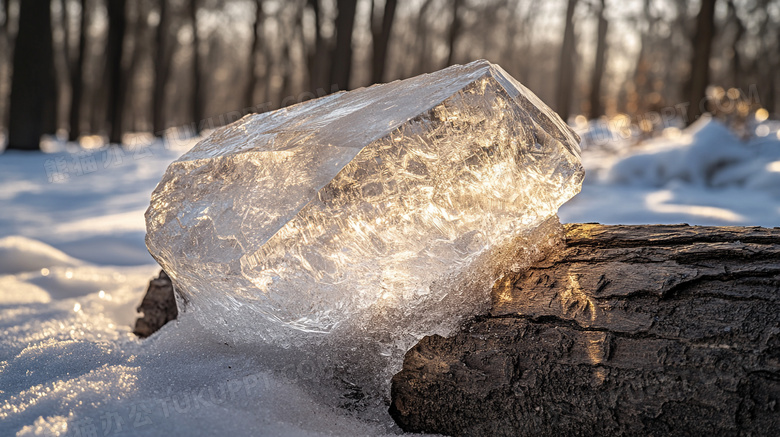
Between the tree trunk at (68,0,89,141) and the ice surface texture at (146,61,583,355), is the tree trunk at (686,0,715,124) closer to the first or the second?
the ice surface texture at (146,61,583,355)

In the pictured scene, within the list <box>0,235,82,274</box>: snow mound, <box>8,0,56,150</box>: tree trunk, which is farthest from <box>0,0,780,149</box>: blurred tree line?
<box>0,235,82,274</box>: snow mound

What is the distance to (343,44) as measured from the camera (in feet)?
30.9

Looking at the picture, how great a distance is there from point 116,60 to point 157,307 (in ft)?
40.1

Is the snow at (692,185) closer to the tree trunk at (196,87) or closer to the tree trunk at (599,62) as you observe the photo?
the tree trunk at (599,62)

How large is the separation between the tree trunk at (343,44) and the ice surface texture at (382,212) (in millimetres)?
8350

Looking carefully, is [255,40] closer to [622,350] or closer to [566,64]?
[566,64]

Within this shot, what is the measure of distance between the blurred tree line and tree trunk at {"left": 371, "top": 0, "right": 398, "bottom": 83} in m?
0.03

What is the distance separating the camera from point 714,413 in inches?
38.3

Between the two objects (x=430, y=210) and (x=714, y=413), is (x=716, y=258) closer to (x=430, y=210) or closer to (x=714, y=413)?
(x=714, y=413)

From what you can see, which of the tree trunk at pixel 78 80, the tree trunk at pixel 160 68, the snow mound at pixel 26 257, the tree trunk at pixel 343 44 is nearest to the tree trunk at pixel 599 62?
the tree trunk at pixel 343 44

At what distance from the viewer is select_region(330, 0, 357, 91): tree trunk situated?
30.2 ft

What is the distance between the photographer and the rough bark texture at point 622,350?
3.25 ft

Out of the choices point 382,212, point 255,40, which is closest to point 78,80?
point 255,40

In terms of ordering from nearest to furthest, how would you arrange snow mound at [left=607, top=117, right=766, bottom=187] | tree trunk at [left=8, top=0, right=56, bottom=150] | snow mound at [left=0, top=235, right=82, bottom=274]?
snow mound at [left=0, top=235, right=82, bottom=274] < snow mound at [left=607, top=117, right=766, bottom=187] < tree trunk at [left=8, top=0, right=56, bottom=150]
